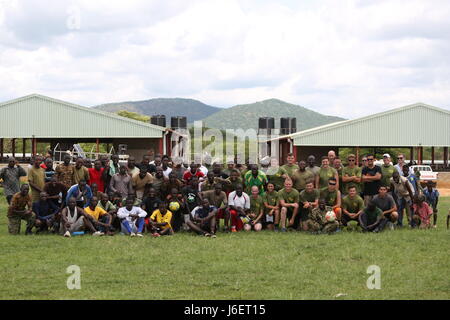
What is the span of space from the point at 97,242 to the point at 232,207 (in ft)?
12.3

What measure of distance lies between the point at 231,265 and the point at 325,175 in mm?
5755

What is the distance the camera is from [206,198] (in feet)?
55.4

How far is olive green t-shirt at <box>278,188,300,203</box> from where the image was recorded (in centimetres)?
1686

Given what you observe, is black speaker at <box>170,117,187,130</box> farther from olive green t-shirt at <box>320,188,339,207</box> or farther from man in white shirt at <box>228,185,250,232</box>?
olive green t-shirt at <box>320,188,339,207</box>

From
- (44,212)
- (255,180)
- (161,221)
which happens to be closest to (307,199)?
(255,180)

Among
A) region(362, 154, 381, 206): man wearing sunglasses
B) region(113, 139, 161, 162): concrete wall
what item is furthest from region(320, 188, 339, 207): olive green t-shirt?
region(113, 139, 161, 162): concrete wall

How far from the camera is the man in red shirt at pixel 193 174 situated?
17.4 meters

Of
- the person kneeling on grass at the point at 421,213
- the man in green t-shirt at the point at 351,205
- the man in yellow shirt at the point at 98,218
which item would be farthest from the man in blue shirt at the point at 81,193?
the person kneeling on grass at the point at 421,213

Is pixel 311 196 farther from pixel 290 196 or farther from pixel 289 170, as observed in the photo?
pixel 289 170

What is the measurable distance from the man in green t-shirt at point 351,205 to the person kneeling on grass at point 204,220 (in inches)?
128

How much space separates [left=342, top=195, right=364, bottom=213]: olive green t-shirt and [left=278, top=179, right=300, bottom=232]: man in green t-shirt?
121 cm

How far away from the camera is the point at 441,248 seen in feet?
45.3
